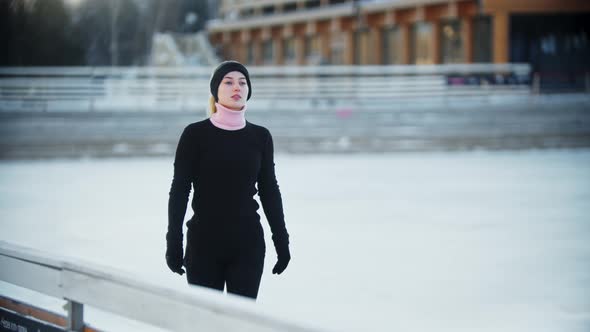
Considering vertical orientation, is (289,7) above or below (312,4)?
above

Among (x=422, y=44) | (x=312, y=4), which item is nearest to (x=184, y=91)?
(x=422, y=44)

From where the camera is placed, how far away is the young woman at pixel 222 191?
3.39m

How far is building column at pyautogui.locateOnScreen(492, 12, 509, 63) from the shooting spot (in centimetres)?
2945

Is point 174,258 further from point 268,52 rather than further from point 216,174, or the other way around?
point 268,52

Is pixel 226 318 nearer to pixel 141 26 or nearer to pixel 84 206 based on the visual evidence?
pixel 84 206

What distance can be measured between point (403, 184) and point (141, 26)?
777 inches

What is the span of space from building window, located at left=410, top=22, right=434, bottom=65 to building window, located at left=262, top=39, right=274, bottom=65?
1248cm

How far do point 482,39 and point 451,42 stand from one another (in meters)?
1.77

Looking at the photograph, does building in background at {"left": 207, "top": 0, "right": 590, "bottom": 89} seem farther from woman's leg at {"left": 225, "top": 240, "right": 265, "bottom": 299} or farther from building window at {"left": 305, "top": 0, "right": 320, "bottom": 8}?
woman's leg at {"left": 225, "top": 240, "right": 265, "bottom": 299}

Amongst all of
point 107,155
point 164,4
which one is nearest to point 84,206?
point 107,155

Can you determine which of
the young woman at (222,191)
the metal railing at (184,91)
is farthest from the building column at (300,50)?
the young woman at (222,191)

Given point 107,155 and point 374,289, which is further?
point 107,155

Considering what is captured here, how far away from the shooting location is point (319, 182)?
44.1 feet

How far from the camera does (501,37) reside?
2950 centimetres
